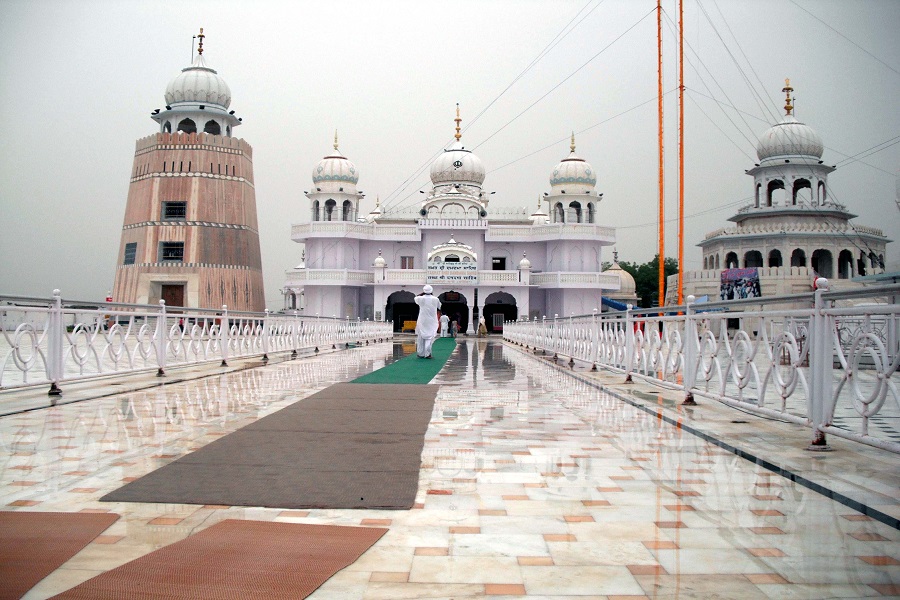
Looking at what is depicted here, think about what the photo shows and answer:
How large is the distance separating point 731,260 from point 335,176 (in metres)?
25.1

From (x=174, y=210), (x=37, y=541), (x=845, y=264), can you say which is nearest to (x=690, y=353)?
(x=37, y=541)

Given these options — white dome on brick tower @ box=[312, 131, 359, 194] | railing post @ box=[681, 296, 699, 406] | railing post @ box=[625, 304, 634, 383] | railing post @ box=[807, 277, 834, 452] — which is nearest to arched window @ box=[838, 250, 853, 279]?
white dome on brick tower @ box=[312, 131, 359, 194]

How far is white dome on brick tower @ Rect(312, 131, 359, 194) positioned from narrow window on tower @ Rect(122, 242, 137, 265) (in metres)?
11.7

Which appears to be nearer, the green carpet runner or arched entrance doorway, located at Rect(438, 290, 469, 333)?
the green carpet runner

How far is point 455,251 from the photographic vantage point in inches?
1545

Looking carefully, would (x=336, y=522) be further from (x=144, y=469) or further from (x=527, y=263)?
(x=527, y=263)

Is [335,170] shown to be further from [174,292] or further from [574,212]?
[574,212]

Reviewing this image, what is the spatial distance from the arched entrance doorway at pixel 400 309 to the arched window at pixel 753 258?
19962 millimetres

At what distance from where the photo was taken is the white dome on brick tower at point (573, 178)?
43.8 meters

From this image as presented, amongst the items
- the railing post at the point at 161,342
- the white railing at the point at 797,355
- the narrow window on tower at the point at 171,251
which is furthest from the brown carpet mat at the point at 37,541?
the narrow window on tower at the point at 171,251

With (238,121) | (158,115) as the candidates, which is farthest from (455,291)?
(158,115)

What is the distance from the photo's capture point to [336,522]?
3277mm

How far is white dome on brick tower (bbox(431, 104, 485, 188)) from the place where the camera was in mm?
45219

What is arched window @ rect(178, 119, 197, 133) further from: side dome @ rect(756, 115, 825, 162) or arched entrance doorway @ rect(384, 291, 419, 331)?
side dome @ rect(756, 115, 825, 162)
